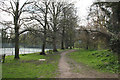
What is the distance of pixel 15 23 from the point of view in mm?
13680

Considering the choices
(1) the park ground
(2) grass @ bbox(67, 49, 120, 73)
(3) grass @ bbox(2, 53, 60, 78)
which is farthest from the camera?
(2) grass @ bbox(67, 49, 120, 73)

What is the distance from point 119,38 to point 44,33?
978 centimetres

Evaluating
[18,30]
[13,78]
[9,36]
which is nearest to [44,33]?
[18,30]

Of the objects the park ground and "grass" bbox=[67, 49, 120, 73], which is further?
"grass" bbox=[67, 49, 120, 73]

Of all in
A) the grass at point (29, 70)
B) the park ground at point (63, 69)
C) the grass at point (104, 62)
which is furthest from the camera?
the grass at point (104, 62)

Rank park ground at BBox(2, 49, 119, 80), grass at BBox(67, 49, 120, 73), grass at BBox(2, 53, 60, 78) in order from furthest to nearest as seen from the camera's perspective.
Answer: grass at BBox(67, 49, 120, 73) → park ground at BBox(2, 49, 119, 80) → grass at BBox(2, 53, 60, 78)

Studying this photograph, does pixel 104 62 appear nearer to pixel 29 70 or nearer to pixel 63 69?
pixel 63 69

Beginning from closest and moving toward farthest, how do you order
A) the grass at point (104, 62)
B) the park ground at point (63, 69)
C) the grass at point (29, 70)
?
the grass at point (29, 70) < the park ground at point (63, 69) < the grass at point (104, 62)

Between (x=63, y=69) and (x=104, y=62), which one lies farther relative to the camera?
(x=104, y=62)

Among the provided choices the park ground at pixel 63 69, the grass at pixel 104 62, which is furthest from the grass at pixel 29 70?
the grass at pixel 104 62

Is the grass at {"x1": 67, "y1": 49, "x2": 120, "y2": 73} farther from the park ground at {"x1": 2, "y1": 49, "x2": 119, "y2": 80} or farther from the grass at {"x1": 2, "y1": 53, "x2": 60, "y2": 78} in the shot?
the grass at {"x1": 2, "y1": 53, "x2": 60, "y2": 78}

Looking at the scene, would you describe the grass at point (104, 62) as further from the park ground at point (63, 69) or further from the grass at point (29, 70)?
the grass at point (29, 70)

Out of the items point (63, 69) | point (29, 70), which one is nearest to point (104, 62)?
point (63, 69)

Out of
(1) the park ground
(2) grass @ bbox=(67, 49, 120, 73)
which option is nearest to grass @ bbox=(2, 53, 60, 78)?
(1) the park ground
